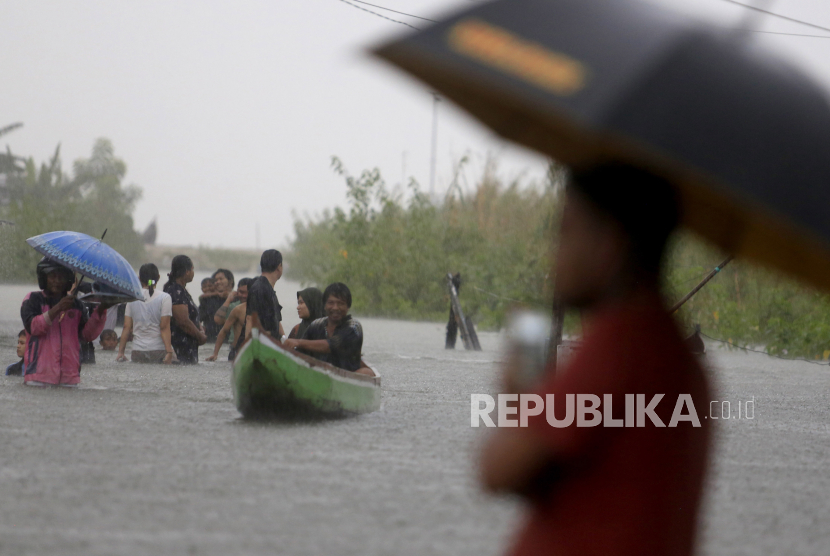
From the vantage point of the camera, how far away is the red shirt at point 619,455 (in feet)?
7.06

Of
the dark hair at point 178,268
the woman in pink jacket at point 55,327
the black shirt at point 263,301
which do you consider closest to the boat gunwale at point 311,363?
the black shirt at point 263,301

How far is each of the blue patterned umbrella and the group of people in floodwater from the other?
0.53 ft

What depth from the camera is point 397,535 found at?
5.09 meters

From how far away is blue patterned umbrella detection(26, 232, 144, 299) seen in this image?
10.5 meters

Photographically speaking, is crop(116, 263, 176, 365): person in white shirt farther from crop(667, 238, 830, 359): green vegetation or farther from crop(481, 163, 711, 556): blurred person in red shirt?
crop(481, 163, 711, 556): blurred person in red shirt

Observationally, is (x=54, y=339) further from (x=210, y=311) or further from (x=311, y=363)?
(x=210, y=311)

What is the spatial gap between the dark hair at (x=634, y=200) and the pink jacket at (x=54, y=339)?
8706mm

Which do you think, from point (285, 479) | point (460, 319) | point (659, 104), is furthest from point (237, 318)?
point (659, 104)

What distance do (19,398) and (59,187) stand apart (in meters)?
50.6

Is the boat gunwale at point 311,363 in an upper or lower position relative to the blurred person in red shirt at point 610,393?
lower

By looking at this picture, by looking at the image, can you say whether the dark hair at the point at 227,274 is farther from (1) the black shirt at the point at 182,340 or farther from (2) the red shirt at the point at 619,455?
(2) the red shirt at the point at 619,455

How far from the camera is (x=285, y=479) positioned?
641 centimetres

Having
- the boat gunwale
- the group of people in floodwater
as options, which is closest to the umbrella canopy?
the boat gunwale

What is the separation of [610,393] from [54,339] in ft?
29.8
